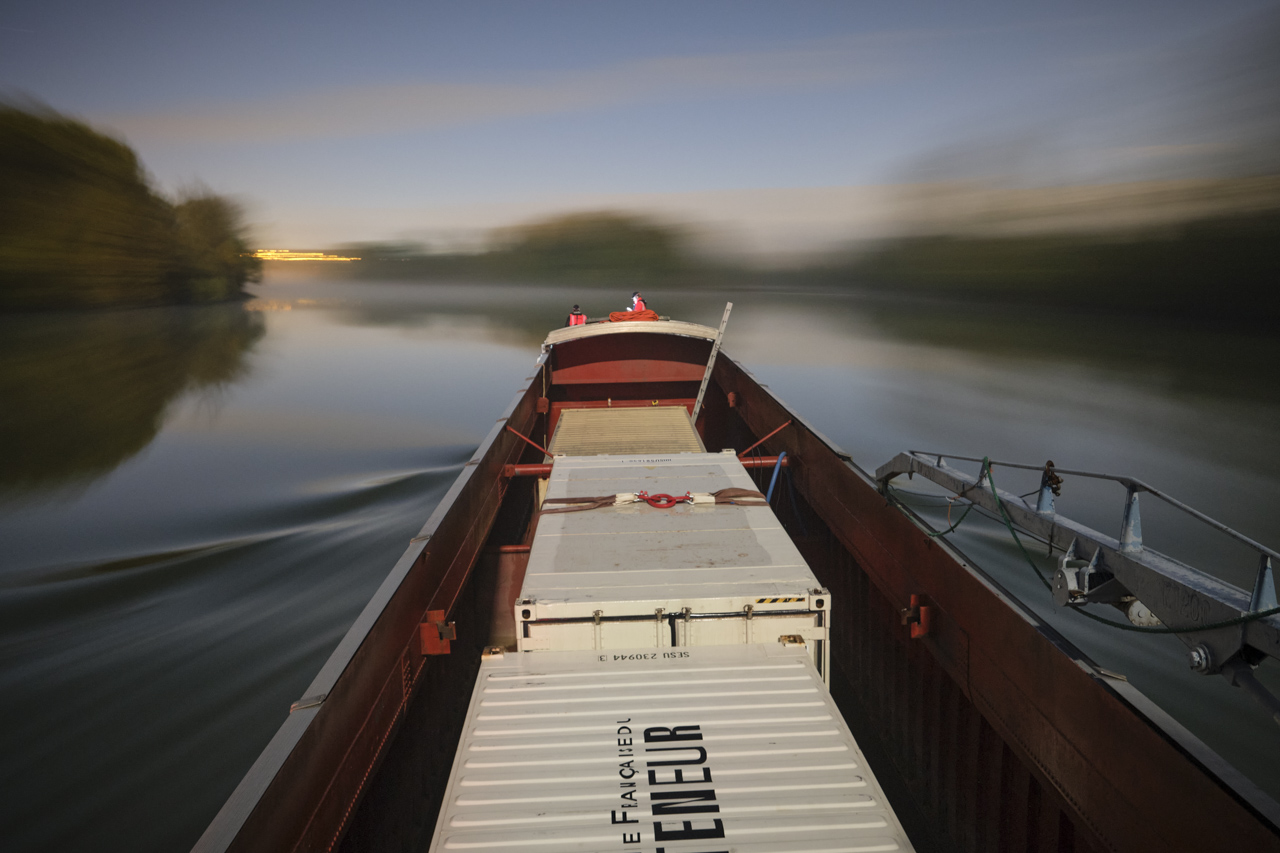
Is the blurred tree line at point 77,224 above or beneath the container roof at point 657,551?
above

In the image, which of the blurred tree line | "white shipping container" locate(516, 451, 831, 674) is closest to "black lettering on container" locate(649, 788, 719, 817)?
"white shipping container" locate(516, 451, 831, 674)

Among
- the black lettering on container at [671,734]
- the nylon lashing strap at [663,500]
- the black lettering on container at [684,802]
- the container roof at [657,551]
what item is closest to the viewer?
the black lettering on container at [684,802]

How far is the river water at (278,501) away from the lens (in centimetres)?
760

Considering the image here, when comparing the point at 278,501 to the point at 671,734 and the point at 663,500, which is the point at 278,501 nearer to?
the point at 663,500

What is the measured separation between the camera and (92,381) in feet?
124

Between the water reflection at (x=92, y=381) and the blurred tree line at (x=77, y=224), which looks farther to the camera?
the blurred tree line at (x=77, y=224)

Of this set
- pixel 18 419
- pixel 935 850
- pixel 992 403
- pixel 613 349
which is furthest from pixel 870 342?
pixel 935 850

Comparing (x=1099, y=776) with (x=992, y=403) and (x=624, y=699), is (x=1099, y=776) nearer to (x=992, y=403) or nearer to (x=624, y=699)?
(x=624, y=699)

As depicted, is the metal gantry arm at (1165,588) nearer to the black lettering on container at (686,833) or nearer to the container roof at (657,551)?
the container roof at (657,551)

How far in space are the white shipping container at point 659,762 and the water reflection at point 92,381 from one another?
20144mm

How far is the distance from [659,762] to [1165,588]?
2.53m

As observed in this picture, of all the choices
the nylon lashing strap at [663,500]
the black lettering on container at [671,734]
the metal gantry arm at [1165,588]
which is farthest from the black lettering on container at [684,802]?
the nylon lashing strap at [663,500]

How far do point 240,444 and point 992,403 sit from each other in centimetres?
2834

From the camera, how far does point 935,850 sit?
497 cm
